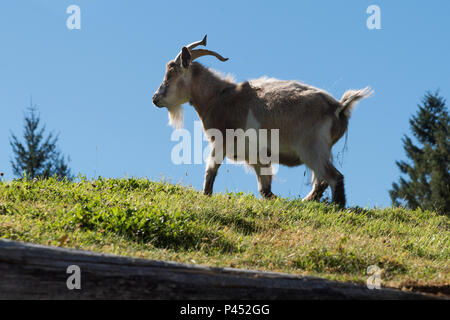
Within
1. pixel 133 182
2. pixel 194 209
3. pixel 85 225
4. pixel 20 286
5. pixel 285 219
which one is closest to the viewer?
pixel 20 286

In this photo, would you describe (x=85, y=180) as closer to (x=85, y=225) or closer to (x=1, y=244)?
(x=85, y=225)

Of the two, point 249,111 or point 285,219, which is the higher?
point 249,111

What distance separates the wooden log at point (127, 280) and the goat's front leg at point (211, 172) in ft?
16.1

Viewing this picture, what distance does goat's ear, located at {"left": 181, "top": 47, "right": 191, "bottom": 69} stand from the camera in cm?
972

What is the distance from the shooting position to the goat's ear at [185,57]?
972cm

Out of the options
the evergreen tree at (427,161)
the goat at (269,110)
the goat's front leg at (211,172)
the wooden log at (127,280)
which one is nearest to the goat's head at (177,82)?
the goat at (269,110)

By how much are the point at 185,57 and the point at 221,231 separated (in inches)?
170

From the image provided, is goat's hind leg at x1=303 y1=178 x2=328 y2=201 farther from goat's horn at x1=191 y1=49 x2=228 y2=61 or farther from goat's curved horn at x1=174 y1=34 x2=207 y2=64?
goat's curved horn at x1=174 y1=34 x2=207 y2=64

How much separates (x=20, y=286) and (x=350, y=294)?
2640mm

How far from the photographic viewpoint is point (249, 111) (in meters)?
9.43

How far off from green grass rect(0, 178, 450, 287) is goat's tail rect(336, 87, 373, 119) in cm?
182

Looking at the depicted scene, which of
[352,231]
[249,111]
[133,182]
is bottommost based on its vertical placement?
[352,231]

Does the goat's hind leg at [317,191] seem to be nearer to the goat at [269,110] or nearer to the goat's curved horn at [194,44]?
the goat at [269,110]
